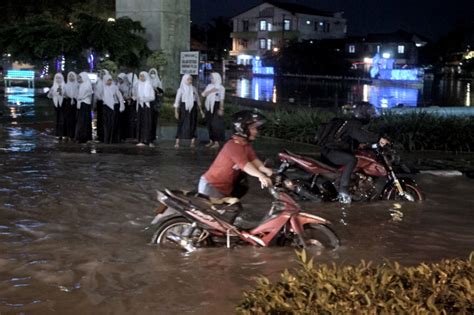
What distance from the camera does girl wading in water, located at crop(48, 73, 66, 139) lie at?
1556 cm

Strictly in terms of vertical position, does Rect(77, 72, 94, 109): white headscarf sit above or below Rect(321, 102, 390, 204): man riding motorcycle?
above

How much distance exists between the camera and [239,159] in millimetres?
6859

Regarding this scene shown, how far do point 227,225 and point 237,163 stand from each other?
2.11 feet

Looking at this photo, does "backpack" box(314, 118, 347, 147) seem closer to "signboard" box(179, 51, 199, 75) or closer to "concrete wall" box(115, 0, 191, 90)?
"signboard" box(179, 51, 199, 75)

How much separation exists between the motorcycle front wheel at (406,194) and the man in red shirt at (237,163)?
3.44 metres

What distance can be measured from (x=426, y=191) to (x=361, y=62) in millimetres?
77446

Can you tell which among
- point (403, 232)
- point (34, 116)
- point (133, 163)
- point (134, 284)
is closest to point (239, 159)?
point (134, 284)

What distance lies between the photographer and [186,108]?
602 inches

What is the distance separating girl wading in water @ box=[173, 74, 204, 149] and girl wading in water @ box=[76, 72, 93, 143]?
77.2 inches

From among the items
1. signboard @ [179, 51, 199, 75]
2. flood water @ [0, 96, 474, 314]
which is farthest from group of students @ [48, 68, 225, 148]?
flood water @ [0, 96, 474, 314]

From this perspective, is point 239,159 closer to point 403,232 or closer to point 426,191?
point 403,232

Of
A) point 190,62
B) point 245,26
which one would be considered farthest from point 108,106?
point 245,26

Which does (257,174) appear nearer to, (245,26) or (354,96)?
(354,96)

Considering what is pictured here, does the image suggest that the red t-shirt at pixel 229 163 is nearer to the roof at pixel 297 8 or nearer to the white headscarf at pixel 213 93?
the white headscarf at pixel 213 93
